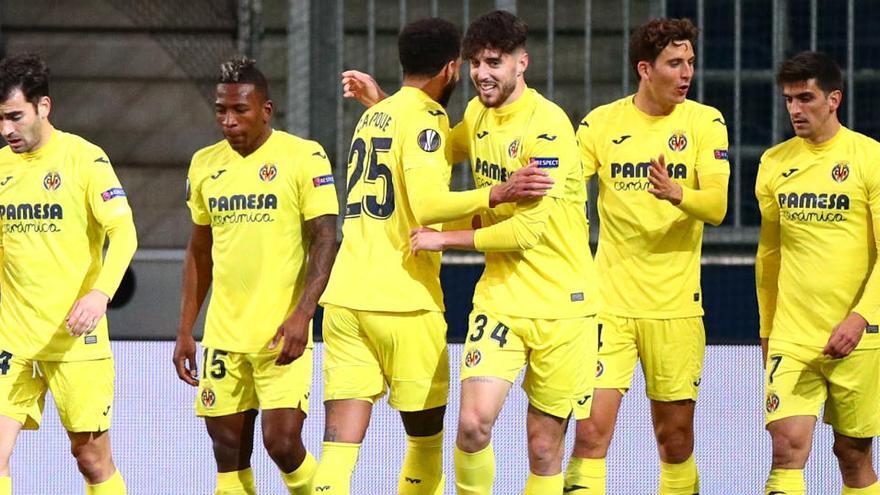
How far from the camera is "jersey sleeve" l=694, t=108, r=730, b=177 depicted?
581cm

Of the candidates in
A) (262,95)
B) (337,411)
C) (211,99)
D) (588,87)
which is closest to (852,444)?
(337,411)

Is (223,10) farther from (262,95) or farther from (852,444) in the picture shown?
(852,444)

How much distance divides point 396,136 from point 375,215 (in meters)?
0.27

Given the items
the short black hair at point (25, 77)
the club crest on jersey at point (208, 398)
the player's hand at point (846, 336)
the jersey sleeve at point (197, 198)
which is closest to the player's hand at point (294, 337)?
the club crest on jersey at point (208, 398)

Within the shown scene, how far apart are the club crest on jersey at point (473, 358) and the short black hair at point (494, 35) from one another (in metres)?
0.95

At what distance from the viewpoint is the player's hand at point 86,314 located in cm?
526

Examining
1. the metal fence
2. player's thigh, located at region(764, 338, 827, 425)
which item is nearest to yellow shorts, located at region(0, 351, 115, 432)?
player's thigh, located at region(764, 338, 827, 425)

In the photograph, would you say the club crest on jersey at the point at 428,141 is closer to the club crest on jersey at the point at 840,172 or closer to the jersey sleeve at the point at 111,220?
the jersey sleeve at the point at 111,220

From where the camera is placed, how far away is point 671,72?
19.1ft

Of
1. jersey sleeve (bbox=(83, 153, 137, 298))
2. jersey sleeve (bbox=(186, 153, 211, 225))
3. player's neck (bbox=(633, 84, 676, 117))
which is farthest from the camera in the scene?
player's neck (bbox=(633, 84, 676, 117))

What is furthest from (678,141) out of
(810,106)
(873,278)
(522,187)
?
(522,187)

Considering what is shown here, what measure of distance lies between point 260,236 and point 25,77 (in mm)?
976

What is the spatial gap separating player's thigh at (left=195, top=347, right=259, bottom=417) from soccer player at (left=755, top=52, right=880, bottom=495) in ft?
6.08

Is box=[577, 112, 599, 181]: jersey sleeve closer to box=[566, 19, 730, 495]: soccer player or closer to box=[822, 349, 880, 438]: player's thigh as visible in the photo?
box=[566, 19, 730, 495]: soccer player
